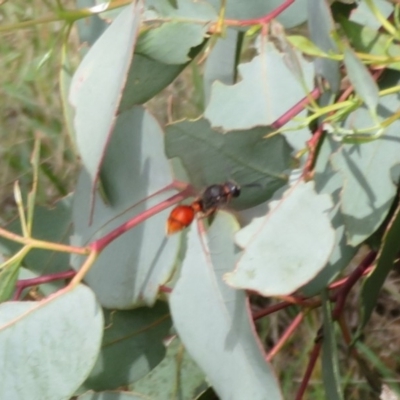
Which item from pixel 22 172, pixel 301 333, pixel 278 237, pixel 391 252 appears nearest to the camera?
pixel 278 237

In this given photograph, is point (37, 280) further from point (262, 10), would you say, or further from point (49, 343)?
point (262, 10)

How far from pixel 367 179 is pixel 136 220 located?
0.62 ft

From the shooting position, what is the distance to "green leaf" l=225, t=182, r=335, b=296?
20.8 inches

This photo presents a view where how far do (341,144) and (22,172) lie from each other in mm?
907

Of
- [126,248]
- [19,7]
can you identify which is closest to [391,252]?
[126,248]

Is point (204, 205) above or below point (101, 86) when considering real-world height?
below

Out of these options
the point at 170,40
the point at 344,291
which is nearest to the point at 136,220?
the point at 170,40

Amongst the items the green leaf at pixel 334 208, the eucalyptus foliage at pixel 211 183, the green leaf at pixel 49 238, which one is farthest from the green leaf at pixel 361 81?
the green leaf at pixel 49 238

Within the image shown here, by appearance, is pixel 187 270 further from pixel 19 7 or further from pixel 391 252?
pixel 19 7

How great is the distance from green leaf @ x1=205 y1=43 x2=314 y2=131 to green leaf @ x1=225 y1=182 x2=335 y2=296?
0.09 metres

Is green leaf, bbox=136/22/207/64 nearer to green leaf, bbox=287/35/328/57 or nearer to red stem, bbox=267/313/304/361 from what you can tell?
green leaf, bbox=287/35/328/57

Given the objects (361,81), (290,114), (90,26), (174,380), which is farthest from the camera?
(174,380)

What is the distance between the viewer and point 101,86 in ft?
1.72

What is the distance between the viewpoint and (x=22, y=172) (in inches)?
55.5
